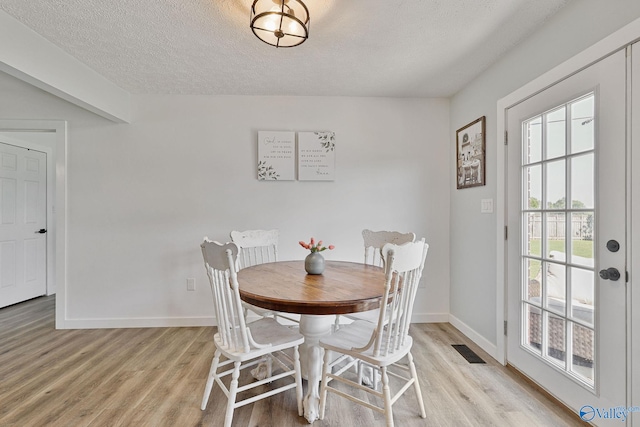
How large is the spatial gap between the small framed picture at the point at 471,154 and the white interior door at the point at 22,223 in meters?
5.19

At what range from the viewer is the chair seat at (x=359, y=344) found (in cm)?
139

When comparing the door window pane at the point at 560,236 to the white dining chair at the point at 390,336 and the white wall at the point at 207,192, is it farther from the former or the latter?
the white wall at the point at 207,192

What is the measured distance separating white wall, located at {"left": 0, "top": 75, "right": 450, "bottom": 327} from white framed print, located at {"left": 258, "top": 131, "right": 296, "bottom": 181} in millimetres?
86

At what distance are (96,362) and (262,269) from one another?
1523mm

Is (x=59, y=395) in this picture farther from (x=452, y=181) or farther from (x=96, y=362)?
(x=452, y=181)

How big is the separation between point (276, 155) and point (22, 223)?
3.44 metres

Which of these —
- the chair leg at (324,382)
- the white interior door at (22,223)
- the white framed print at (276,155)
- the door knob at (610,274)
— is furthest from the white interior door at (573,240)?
the white interior door at (22,223)

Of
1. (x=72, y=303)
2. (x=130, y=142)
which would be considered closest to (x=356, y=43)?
(x=130, y=142)

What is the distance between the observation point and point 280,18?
61.2 inches

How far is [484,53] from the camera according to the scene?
2.16m

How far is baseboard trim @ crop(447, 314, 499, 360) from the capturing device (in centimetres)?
228

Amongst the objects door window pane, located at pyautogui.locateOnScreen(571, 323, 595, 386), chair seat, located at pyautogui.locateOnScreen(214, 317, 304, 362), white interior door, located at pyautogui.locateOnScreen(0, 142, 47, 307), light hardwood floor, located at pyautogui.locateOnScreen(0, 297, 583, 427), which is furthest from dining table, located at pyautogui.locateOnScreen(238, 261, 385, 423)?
white interior door, located at pyautogui.locateOnScreen(0, 142, 47, 307)

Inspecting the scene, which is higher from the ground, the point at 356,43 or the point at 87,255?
the point at 356,43

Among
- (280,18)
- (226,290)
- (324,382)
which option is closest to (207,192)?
(226,290)
